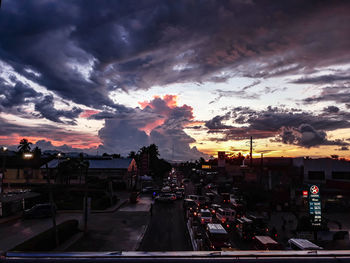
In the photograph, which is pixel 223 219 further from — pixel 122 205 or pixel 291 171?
pixel 291 171

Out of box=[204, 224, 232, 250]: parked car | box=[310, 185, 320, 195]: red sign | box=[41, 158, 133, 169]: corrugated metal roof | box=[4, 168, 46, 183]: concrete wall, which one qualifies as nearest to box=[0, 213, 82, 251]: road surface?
box=[204, 224, 232, 250]: parked car

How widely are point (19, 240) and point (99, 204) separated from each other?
60.2 feet

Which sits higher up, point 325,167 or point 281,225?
Result: point 325,167

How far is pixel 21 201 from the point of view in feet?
119

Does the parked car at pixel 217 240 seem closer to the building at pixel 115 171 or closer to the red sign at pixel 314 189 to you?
the red sign at pixel 314 189

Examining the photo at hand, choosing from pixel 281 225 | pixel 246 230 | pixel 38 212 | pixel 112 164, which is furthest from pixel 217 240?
pixel 112 164

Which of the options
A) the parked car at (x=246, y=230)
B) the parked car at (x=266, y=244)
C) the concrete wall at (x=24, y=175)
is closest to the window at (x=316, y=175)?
the parked car at (x=246, y=230)

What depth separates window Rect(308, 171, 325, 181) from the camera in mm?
53381

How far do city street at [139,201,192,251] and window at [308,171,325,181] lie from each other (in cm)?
3246

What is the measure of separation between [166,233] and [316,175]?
41.7 m

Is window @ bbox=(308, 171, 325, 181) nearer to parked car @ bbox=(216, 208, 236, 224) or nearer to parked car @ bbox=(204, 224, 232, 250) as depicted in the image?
parked car @ bbox=(216, 208, 236, 224)

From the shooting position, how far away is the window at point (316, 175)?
53.4 m

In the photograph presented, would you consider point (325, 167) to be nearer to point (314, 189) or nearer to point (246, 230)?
point (314, 189)

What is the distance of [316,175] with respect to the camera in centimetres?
5391
